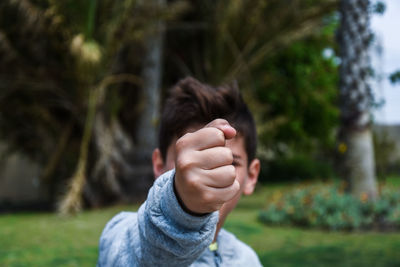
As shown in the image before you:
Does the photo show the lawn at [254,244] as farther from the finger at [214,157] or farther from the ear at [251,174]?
the finger at [214,157]

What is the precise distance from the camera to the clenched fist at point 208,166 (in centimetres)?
71

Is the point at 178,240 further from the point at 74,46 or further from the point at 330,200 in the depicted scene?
the point at 74,46

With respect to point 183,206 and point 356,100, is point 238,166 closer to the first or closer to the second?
point 183,206

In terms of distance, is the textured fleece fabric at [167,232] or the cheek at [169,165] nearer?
the textured fleece fabric at [167,232]

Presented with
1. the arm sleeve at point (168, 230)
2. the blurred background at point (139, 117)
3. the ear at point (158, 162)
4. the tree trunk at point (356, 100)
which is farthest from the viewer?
the tree trunk at point (356, 100)

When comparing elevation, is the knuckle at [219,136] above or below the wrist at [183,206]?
above

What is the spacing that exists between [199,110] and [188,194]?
65 centimetres

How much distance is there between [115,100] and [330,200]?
422 centimetres

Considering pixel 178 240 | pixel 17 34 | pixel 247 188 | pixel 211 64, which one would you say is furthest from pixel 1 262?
pixel 211 64

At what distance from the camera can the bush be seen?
560cm

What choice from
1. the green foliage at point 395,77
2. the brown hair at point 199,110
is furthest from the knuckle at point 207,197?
the green foliage at point 395,77

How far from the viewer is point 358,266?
13.1 feet

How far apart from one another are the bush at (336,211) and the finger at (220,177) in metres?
5.20

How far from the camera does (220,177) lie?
717mm
